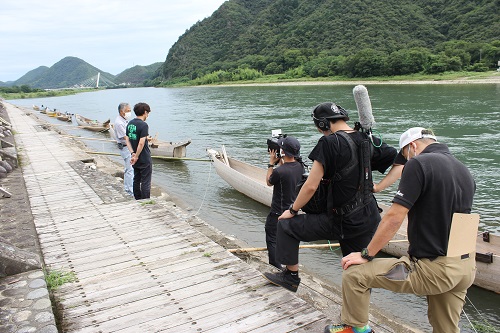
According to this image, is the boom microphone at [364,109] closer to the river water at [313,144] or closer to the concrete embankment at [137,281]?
the river water at [313,144]

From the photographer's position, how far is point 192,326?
12.8 feet

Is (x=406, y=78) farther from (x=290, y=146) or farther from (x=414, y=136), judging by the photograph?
(x=414, y=136)

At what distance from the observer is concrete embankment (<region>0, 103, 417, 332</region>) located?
3965mm

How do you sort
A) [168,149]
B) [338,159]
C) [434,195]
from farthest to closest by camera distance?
[168,149] < [338,159] < [434,195]

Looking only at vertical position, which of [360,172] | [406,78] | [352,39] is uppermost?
[352,39]

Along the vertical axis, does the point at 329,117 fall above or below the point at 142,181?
above

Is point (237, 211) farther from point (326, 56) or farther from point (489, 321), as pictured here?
point (326, 56)

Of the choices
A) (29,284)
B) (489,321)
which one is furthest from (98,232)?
(489,321)

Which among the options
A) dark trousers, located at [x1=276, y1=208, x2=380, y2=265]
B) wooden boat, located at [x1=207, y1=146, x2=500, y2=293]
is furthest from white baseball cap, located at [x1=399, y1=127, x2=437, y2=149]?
wooden boat, located at [x1=207, y1=146, x2=500, y2=293]

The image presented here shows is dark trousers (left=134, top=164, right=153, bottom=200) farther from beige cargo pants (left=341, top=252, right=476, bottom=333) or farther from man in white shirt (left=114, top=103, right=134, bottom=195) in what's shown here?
beige cargo pants (left=341, top=252, right=476, bottom=333)

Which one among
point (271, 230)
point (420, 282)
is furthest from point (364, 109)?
point (271, 230)

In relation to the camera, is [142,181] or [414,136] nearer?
[414,136]

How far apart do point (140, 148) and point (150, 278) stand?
379cm

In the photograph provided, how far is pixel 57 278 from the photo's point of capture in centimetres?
485
